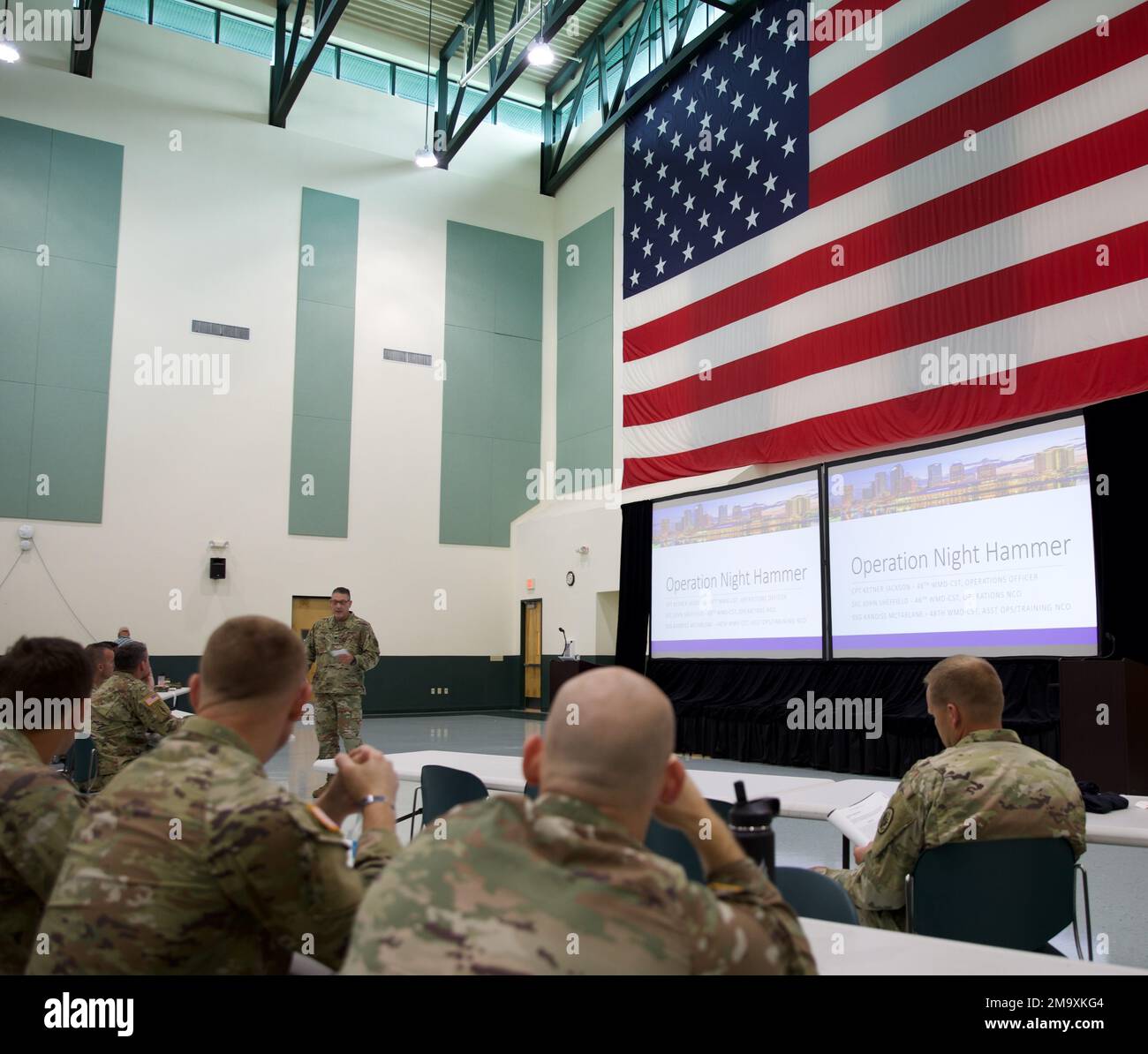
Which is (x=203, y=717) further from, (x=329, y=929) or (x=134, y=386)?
(x=134, y=386)

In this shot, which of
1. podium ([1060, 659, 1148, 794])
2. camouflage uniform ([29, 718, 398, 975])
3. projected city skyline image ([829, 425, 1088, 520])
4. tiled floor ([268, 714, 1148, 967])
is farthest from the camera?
projected city skyline image ([829, 425, 1088, 520])

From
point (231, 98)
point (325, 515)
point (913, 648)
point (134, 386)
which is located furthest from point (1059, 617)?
point (231, 98)

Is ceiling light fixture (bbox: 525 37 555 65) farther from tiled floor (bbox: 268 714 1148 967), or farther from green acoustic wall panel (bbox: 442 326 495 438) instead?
tiled floor (bbox: 268 714 1148 967)

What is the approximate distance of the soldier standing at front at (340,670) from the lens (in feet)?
23.3

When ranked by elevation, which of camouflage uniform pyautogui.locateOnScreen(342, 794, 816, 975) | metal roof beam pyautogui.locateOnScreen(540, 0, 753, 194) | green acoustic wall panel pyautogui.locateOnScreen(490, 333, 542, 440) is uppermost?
metal roof beam pyautogui.locateOnScreen(540, 0, 753, 194)

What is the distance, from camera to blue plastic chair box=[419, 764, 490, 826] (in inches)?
130

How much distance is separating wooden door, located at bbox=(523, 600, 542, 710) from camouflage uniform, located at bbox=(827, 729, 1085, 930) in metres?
11.9

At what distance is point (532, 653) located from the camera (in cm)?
1445

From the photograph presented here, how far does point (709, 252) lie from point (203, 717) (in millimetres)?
10251

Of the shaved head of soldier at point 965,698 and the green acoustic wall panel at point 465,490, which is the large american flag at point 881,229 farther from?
the shaved head of soldier at point 965,698

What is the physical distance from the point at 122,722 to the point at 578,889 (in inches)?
161

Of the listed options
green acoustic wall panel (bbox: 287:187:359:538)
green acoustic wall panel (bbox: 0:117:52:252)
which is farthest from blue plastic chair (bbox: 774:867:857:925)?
green acoustic wall panel (bbox: 0:117:52:252)

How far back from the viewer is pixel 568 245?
49.1 feet

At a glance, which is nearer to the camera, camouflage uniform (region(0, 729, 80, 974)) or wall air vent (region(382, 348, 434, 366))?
camouflage uniform (region(0, 729, 80, 974))
